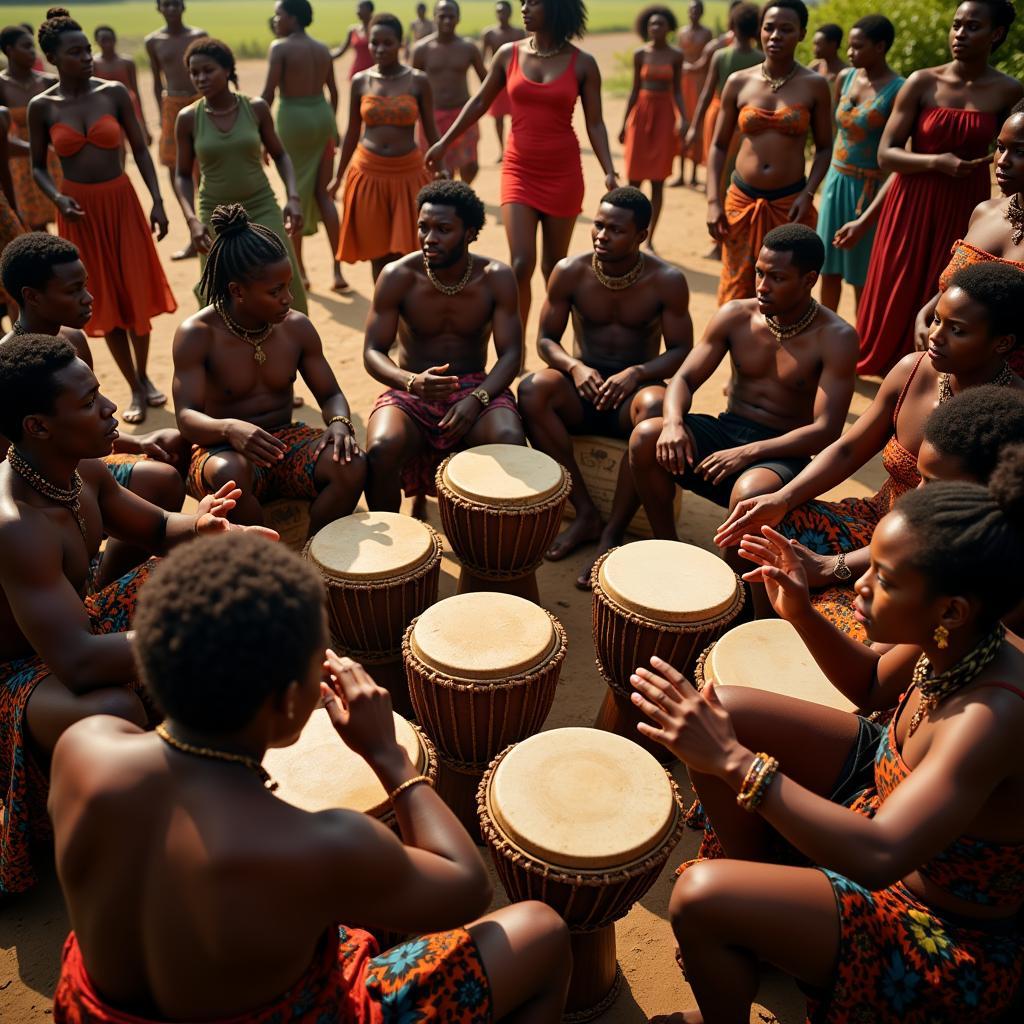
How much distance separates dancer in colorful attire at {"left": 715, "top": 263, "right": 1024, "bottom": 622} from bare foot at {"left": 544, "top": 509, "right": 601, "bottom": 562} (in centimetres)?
119

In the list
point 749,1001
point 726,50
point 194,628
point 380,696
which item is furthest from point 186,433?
point 726,50

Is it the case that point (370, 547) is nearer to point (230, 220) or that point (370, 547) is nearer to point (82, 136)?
point (230, 220)

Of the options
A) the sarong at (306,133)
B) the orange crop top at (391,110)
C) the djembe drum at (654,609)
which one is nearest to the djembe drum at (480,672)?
the djembe drum at (654,609)

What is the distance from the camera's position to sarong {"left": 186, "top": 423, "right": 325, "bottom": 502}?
4418mm

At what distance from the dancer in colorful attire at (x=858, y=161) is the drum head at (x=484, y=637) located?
→ 14.6 ft

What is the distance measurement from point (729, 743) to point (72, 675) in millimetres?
1925

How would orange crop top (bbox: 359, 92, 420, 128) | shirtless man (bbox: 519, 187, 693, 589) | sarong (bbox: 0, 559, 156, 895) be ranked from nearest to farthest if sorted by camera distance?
sarong (bbox: 0, 559, 156, 895), shirtless man (bbox: 519, 187, 693, 589), orange crop top (bbox: 359, 92, 420, 128)

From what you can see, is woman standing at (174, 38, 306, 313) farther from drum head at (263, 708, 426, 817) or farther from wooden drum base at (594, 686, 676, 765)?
drum head at (263, 708, 426, 817)

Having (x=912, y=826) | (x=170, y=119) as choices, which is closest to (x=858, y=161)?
(x=912, y=826)

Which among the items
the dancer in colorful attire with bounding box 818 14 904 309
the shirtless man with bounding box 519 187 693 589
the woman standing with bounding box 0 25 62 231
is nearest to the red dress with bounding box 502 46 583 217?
the shirtless man with bounding box 519 187 693 589

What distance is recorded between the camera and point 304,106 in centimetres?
846

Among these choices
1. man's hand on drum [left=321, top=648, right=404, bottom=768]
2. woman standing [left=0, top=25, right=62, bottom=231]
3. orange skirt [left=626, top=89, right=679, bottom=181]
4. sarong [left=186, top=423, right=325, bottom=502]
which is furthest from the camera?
orange skirt [left=626, top=89, right=679, bottom=181]

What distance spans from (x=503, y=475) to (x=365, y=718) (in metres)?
2.09

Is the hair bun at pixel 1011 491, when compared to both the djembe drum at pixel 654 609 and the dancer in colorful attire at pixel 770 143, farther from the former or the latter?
the dancer in colorful attire at pixel 770 143
